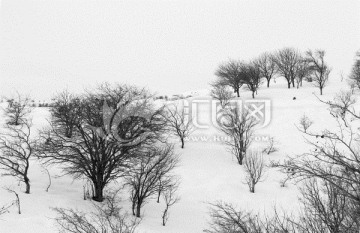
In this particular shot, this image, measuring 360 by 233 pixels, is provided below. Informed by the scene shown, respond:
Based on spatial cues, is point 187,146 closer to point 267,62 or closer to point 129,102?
point 129,102

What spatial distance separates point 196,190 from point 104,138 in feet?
30.1

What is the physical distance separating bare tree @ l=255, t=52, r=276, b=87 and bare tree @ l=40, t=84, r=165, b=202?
4735 cm

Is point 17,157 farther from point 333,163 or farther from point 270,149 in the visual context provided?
point 270,149

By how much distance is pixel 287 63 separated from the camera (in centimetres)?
5847

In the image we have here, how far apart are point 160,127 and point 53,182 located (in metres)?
9.40

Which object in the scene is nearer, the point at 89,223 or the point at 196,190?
the point at 89,223

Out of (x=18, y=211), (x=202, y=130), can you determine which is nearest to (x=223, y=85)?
(x=202, y=130)

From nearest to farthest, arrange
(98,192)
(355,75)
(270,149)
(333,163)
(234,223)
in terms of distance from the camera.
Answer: (333,163), (234,223), (98,192), (270,149), (355,75)

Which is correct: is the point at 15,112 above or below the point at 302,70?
below

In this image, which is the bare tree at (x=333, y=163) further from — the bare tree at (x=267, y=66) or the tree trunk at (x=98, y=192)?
the bare tree at (x=267, y=66)

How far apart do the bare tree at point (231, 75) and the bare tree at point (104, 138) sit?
33803 mm

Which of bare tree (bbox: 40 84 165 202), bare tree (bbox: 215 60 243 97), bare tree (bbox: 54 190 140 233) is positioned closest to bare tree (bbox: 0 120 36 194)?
bare tree (bbox: 40 84 165 202)

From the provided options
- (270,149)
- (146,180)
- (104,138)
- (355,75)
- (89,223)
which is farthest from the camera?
(355,75)

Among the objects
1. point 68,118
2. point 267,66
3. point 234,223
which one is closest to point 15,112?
point 68,118
